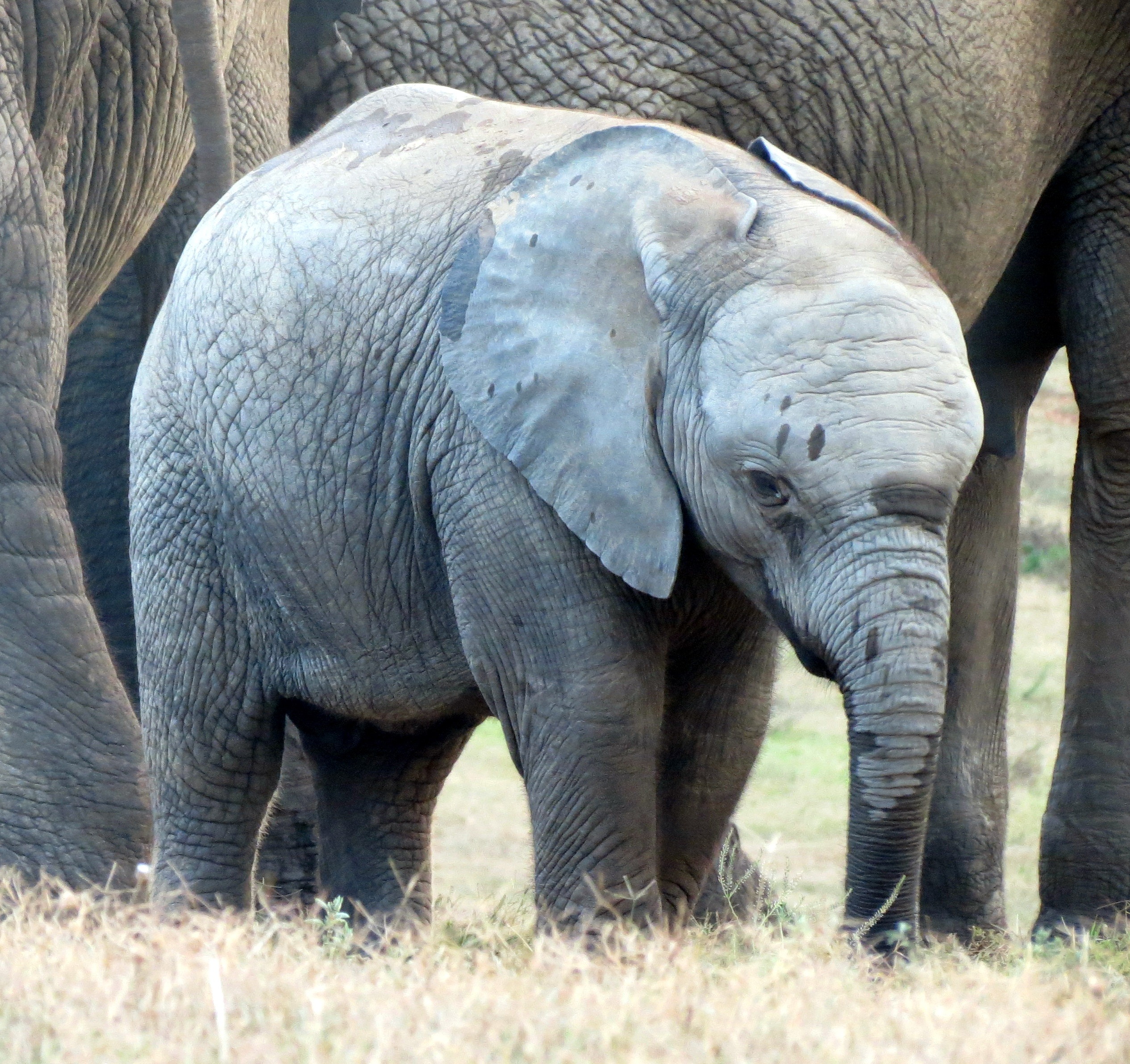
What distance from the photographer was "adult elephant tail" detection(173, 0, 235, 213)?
13.7ft

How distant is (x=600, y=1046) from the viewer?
2.42 metres

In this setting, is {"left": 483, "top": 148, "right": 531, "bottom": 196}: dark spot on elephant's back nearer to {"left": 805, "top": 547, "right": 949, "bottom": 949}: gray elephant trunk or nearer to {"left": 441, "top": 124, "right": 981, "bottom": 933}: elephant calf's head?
{"left": 441, "top": 124, "right": 981, "bottom": 933}: elephant calf's head

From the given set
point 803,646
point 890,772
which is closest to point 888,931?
point 890,772

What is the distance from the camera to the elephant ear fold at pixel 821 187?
341 centimetres

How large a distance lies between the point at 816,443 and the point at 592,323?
1.47ft

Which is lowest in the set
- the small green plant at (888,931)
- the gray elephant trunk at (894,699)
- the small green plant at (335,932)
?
the small green plant at (335,932)

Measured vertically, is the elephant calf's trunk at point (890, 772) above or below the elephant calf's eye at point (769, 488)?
below

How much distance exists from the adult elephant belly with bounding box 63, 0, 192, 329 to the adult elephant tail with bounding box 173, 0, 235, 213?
A: 8 cm

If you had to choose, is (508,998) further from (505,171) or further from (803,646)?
(505,171)

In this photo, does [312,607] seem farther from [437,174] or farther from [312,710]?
[437,174]

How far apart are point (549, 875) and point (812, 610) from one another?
0.62 metres

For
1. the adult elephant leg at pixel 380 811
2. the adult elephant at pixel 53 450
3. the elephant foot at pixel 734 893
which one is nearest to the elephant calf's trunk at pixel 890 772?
the elephant foot at pixel 734 893

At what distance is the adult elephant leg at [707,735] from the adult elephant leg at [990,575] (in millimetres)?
1577

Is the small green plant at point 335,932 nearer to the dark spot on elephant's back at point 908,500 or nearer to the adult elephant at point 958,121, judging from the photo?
the dark spot on elephant's back at point 908,500
